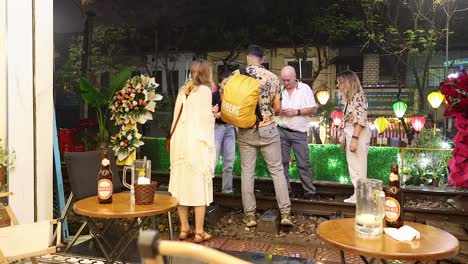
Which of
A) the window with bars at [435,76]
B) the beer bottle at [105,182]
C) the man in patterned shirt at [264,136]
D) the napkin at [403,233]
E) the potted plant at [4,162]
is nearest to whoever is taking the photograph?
the napkin at [403,233]

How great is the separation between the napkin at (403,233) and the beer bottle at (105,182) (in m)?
1.73

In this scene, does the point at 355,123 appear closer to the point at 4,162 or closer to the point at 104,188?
the point at 104,188

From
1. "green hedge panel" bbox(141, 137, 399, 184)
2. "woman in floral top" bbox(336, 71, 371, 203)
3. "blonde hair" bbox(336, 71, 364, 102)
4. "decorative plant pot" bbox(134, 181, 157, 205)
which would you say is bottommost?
"green hedge panel" bbox(141, 137, 399, 184)

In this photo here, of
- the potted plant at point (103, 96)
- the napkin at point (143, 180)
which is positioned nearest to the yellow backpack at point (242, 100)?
the napkin at point (143, 180)

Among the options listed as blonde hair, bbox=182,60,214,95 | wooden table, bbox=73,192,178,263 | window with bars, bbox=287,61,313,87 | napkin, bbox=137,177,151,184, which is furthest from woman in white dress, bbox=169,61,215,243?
window with bars, bbox=287,61,313,87

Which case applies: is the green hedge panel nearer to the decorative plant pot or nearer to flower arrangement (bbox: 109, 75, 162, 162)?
flower arrangement (bbox: 109, 75, 162, 162)

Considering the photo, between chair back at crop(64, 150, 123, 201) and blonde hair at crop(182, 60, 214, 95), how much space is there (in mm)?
1033

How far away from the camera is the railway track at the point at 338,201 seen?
492cm

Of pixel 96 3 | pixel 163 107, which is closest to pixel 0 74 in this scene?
pixel 163 107

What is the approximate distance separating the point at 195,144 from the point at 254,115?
73 cm

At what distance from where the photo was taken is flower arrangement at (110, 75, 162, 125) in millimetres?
5426

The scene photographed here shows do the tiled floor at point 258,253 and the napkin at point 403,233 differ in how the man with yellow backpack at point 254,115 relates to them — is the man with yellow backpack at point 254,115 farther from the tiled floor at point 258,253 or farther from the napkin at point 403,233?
the napkin at point 403,233

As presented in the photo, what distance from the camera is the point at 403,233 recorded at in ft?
6.59

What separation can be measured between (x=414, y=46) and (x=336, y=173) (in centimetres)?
464
